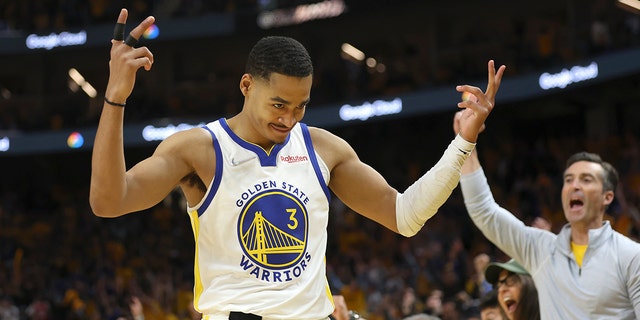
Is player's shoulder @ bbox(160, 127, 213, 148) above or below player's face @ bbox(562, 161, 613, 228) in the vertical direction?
below

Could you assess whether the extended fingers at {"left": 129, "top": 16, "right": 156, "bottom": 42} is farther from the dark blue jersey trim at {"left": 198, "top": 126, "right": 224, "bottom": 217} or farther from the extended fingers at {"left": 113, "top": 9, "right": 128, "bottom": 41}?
the dark blue jersey trim at {"left": 198, "top": 126, "right": 224, "bottom": 217}

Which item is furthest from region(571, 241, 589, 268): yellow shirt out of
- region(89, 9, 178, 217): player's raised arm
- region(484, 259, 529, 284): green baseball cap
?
region(89, 9, 178, 217): player's raised arm

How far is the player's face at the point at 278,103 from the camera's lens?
3254 mm

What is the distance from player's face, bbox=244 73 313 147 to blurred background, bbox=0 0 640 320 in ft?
31.0

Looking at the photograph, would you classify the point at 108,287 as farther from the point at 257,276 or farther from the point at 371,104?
the point at 257,276

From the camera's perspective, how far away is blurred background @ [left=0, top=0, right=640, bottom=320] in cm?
1524

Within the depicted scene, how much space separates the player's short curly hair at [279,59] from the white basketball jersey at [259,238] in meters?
0.27

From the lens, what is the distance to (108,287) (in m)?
17.4

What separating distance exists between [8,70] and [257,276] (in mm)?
22349

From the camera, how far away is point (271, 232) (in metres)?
3.21

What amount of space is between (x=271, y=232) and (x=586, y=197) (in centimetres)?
227

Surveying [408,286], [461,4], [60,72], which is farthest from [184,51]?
[408,286]

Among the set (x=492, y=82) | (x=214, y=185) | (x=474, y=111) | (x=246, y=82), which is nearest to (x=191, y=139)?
(x=214, y=185)

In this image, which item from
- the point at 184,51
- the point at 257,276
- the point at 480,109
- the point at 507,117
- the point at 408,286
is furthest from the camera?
the point at 184,51
